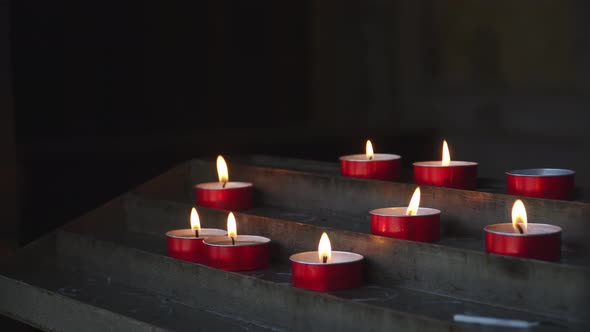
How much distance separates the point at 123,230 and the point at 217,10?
1093 mm

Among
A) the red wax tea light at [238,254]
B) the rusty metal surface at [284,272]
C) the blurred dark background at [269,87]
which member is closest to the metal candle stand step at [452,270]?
the rusty metal surface at [284,272]

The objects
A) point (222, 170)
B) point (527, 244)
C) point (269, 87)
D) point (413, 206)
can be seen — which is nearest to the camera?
point (527, 244)

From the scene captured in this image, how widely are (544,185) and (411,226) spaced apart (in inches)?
14.7

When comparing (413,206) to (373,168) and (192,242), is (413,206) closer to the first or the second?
(373,168)

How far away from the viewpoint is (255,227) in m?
2.96

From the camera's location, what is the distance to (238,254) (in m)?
2.65

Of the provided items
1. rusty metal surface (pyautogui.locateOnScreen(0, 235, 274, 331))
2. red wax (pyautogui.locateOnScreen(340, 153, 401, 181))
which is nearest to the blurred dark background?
rusty metal surface (pyautogui.locateOnScreen(0, 235, 274, 331))

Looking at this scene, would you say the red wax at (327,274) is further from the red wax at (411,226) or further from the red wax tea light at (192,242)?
the red wax tea light at (192,242)

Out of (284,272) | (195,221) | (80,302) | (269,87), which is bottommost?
(80,302)

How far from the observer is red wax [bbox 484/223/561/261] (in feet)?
7.24

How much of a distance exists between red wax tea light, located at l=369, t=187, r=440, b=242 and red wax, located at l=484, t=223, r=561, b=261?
0.69ft

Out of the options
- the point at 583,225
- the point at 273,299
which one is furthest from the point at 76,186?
the point at 583,225

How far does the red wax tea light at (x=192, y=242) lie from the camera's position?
282 centimetres

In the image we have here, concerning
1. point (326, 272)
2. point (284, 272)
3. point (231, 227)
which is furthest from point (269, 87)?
point (326, 272)
